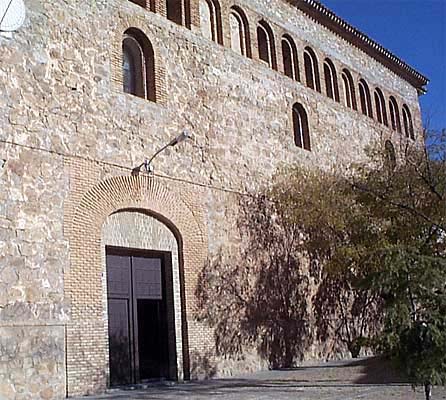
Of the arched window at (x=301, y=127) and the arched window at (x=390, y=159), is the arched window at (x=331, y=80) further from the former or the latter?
the arched window at (x=390, y=159)

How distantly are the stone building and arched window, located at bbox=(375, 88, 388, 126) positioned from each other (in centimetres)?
643

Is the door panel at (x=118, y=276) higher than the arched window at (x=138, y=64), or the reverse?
the arched window at (x=138, y=64)

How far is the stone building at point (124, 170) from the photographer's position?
12.5 meters

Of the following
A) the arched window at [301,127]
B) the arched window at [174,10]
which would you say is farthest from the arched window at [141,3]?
the arched window at [301,127]

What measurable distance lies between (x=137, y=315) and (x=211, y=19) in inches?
335

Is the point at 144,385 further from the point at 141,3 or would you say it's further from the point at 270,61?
the point at 270,61

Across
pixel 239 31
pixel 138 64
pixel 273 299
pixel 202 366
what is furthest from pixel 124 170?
A: pixel 239 31

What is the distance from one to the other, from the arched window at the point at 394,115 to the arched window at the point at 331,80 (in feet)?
16.0

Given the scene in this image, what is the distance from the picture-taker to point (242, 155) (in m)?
18.2

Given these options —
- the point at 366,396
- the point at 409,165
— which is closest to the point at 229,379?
the point at 366,396

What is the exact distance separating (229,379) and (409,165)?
6.79m

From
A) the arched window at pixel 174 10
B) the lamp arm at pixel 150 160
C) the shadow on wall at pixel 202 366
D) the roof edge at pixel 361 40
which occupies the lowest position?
the shadow on wall at pixel 202 366

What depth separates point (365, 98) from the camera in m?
25.8

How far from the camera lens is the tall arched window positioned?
25.6 metres
